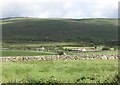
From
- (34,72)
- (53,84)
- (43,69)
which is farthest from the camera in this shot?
(43,69)

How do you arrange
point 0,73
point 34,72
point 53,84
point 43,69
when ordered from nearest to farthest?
point 53,84 → point 0,73 → point 34,72 → point 43,69

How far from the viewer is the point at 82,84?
2277cm

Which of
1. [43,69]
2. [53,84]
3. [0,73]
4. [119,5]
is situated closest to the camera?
[119,5]

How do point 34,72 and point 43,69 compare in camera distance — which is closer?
point 34,72

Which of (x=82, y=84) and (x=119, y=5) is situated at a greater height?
(x=119, y=5)

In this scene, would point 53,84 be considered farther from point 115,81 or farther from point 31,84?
point 115,81

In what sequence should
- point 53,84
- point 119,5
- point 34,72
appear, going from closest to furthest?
1. point 119,5
2. point 53,84
3. point 34,72

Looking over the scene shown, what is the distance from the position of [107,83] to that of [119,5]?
5114 millimetres

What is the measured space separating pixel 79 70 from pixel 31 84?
12690 mm

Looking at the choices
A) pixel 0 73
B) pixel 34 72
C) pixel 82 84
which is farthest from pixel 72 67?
pixel 82 84

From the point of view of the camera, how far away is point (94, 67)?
35.6 metres

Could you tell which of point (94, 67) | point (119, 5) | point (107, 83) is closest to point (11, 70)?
point (94, 67)

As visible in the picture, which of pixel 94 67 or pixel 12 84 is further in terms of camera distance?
pixel 94 67

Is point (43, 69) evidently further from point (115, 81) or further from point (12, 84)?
point (115, 81)
